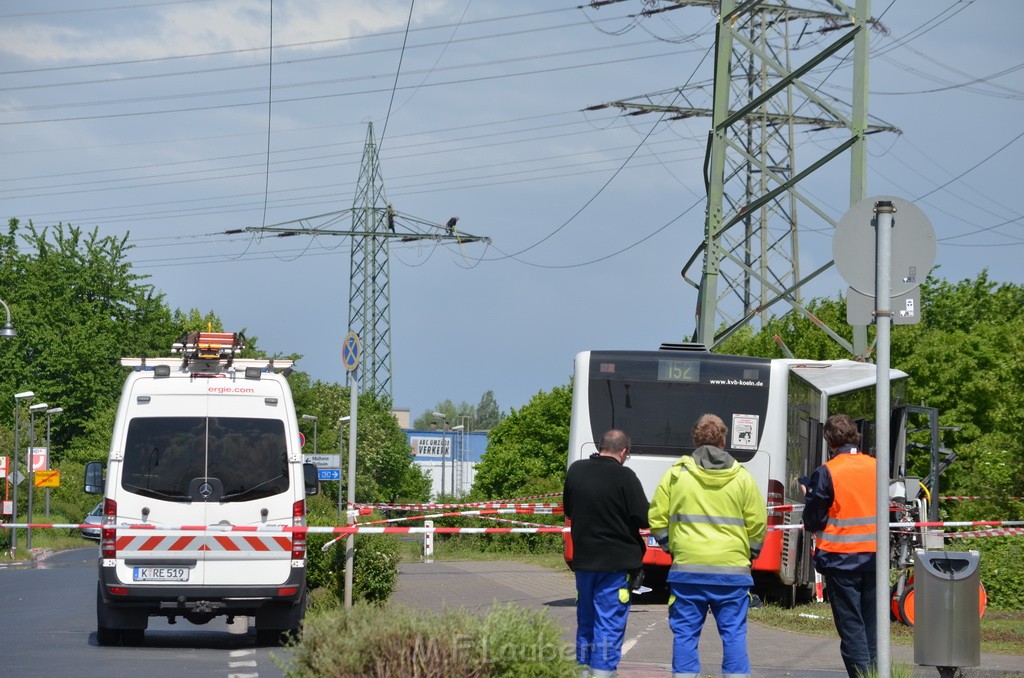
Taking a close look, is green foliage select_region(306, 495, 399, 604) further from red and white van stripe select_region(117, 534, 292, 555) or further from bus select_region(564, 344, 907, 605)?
red and white van stripe select_region(117, 534, 292, 555)

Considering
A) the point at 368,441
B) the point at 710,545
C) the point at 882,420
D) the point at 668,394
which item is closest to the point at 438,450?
the point at 368,441

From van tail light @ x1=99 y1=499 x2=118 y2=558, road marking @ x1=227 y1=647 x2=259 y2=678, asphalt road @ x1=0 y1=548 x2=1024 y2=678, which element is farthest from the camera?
van tail light @ x1=99 y1=499 x2=118 y2=558

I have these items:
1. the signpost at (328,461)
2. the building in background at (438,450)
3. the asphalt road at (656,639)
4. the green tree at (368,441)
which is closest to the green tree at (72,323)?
the green tree at (368,441)

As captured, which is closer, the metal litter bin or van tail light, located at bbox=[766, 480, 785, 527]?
the metal litter bin

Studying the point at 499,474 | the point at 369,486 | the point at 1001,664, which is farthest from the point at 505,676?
the point at 369,486

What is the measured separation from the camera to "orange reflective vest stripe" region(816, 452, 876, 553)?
9.77 metres

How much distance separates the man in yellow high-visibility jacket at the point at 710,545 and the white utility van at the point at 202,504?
231 inches

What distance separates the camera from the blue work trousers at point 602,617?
9.05 metres

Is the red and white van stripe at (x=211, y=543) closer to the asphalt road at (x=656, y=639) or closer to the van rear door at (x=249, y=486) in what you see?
the van rear door at (x=249, y=486)

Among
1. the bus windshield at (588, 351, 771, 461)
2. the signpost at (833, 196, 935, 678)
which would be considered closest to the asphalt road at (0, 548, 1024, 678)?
the bus windshield at (588, 351, 771, 461)

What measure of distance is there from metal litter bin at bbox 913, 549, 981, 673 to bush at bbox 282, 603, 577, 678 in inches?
123

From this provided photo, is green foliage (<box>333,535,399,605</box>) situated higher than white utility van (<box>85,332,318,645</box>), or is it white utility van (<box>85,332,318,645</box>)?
white utility van (<box>85,332,318,645</box>)

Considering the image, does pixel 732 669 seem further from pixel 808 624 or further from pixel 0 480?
pixel 0 480

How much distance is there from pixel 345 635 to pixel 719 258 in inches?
580
